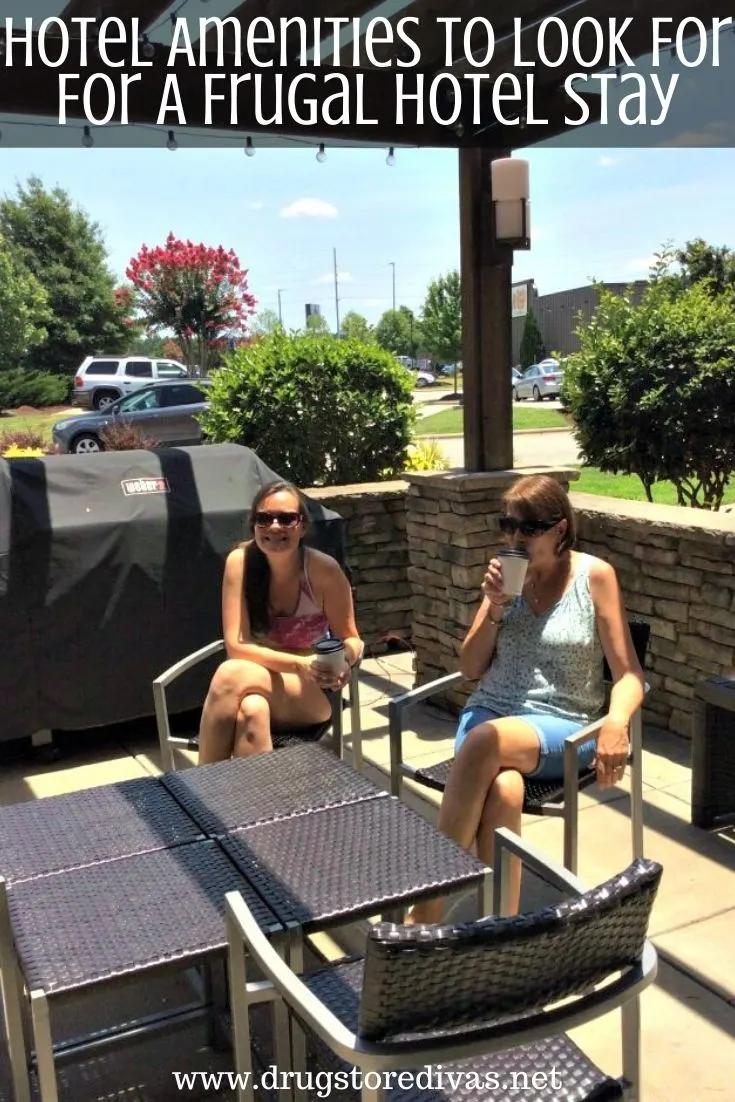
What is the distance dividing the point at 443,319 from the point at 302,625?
3964cm

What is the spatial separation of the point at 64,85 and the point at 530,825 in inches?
118

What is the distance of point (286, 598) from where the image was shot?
303cm

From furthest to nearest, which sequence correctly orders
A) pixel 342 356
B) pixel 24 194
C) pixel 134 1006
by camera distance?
pixel 24 194
pixel 342 356
pixel 134 1006

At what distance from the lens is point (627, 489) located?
1009 cm

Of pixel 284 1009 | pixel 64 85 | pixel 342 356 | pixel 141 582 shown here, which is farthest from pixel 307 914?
pixel 342 356

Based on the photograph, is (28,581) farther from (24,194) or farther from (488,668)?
(24,194)

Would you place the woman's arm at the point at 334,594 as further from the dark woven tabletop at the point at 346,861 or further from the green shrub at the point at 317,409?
the green shrub at the point at 317,409

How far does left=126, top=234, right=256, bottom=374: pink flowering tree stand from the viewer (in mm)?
29156

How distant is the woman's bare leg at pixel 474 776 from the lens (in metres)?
2.32

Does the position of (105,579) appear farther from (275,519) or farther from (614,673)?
(614,673)

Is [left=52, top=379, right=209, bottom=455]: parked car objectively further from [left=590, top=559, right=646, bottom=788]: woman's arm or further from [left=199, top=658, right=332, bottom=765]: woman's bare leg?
[left=590, top=559, right=646, bottom=788]: woman's arm

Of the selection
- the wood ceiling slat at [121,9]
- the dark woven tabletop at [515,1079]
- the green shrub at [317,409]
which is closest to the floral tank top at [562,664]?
the dark woven tabletop at [515,1079]

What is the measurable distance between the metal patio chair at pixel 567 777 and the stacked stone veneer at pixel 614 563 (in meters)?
0.95

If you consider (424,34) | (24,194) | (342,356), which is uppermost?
(24,194)
